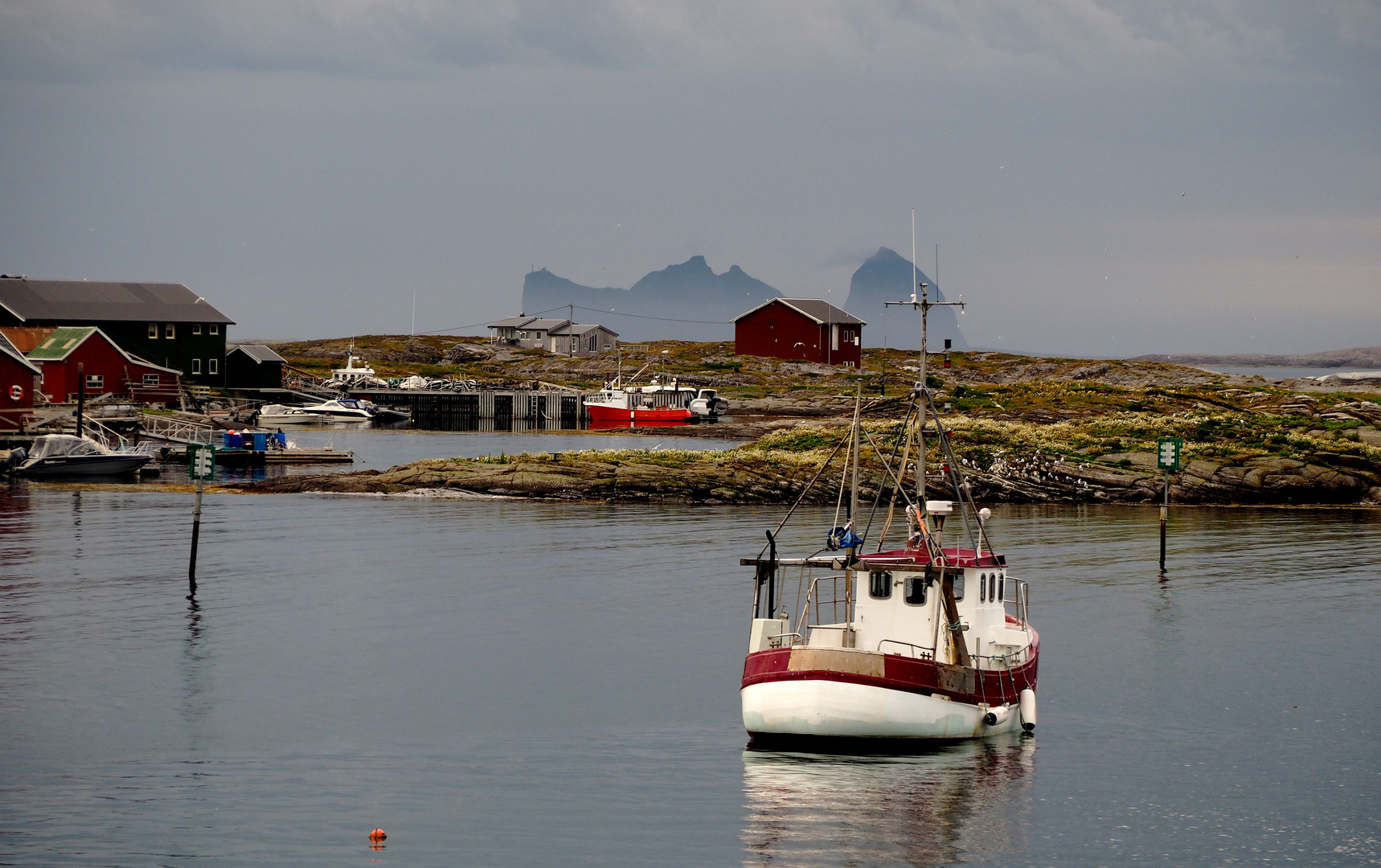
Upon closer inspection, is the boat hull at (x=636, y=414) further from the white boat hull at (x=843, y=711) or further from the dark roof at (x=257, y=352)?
the white boat hull at (x=843, y=711)

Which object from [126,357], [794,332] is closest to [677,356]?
[794,332]

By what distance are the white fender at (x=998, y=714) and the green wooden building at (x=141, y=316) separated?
109907 millimetres

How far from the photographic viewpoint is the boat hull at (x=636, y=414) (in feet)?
449

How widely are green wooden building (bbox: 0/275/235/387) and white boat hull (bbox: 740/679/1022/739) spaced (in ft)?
357

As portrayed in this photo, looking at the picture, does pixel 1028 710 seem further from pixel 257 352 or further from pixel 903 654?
pixel 257 352

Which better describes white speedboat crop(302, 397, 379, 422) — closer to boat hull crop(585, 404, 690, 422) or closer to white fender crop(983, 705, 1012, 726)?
boat hull crop(585, 404, 690, 422)

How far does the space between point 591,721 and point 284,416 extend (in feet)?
349

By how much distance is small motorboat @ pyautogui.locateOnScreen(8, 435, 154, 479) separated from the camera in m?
78.5

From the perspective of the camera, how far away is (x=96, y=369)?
10794 cm

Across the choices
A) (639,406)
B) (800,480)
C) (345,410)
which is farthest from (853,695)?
(345,410)

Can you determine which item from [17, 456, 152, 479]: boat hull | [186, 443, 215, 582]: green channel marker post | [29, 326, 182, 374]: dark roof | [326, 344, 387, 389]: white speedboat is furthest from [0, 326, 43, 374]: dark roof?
[326, 344, 387, 389]: white speedboat

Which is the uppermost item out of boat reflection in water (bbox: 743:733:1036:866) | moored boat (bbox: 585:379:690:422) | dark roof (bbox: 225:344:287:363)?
dark roof (bbox: 225:344:287:363)

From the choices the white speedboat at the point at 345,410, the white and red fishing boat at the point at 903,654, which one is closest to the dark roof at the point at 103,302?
the white speedboat at the point at 345,410

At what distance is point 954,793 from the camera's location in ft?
78.3
